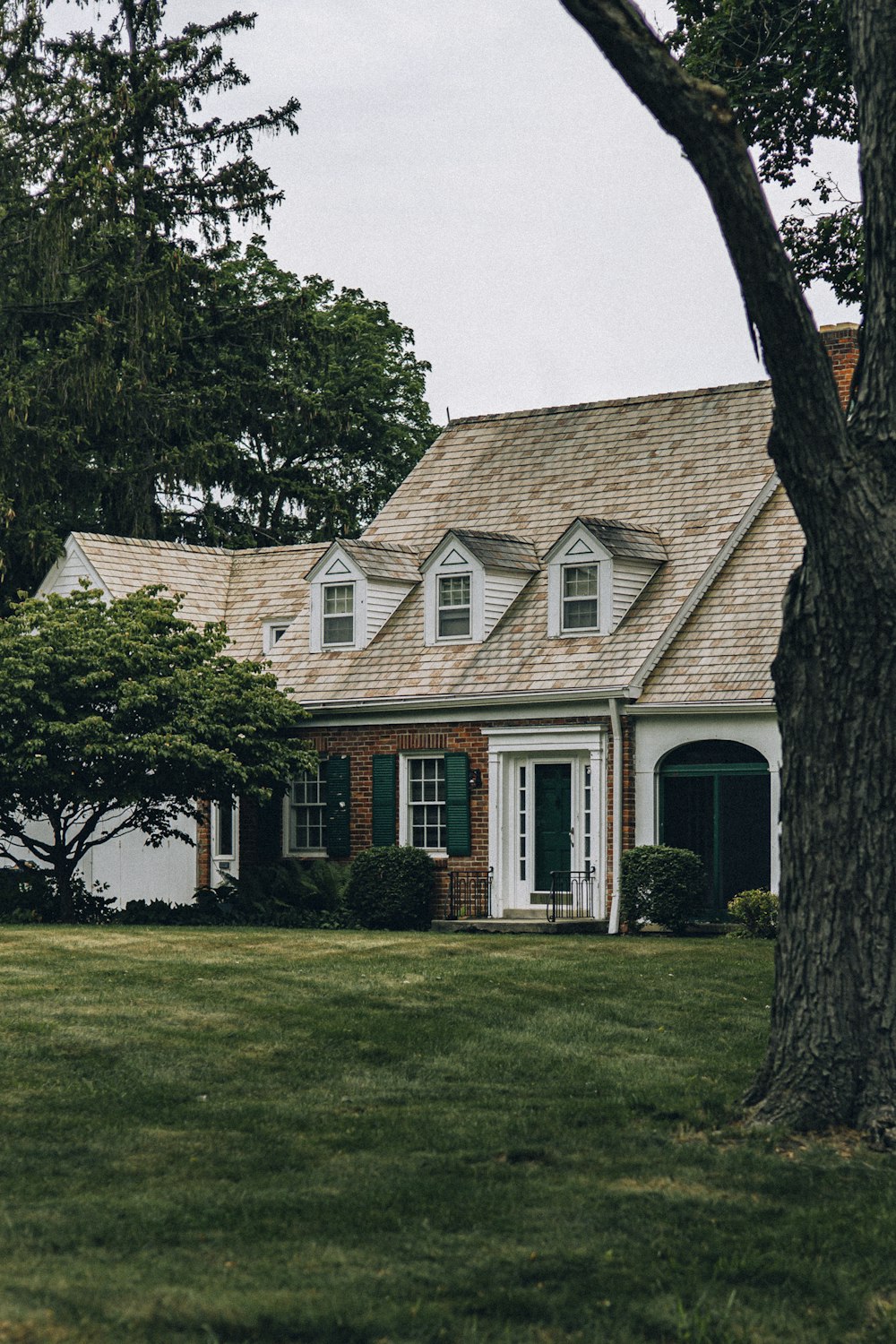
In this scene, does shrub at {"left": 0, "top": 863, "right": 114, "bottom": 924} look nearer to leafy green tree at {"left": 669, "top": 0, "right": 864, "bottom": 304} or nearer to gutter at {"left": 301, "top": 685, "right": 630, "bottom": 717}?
gutter at {"left": 301, "top": 685, "right": 630, "bottom": 717}

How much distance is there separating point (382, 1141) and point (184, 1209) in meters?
1.56

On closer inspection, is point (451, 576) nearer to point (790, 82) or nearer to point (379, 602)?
point (379, 602)

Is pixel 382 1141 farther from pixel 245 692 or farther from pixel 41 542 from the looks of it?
pixel 41 542

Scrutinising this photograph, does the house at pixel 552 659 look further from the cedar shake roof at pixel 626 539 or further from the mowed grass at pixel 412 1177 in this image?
the mowed grass at pixel 412 1177

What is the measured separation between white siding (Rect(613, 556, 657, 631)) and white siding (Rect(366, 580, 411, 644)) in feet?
13.4

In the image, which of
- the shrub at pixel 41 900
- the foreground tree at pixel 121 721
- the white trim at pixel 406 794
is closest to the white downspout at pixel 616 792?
the white trim at pixel 406 794

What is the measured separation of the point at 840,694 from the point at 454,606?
16159 millimetres

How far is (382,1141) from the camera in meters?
8.98

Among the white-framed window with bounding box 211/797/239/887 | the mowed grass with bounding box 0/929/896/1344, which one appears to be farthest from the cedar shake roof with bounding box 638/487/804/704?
the mowed grass with bounding box 0/929/896/1344

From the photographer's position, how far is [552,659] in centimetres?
2350

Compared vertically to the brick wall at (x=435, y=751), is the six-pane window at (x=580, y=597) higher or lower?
higher

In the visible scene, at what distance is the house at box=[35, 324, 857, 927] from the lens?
22328 mm

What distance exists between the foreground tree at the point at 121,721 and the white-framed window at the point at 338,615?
8.48 ft

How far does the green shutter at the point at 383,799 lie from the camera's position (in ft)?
79.7
